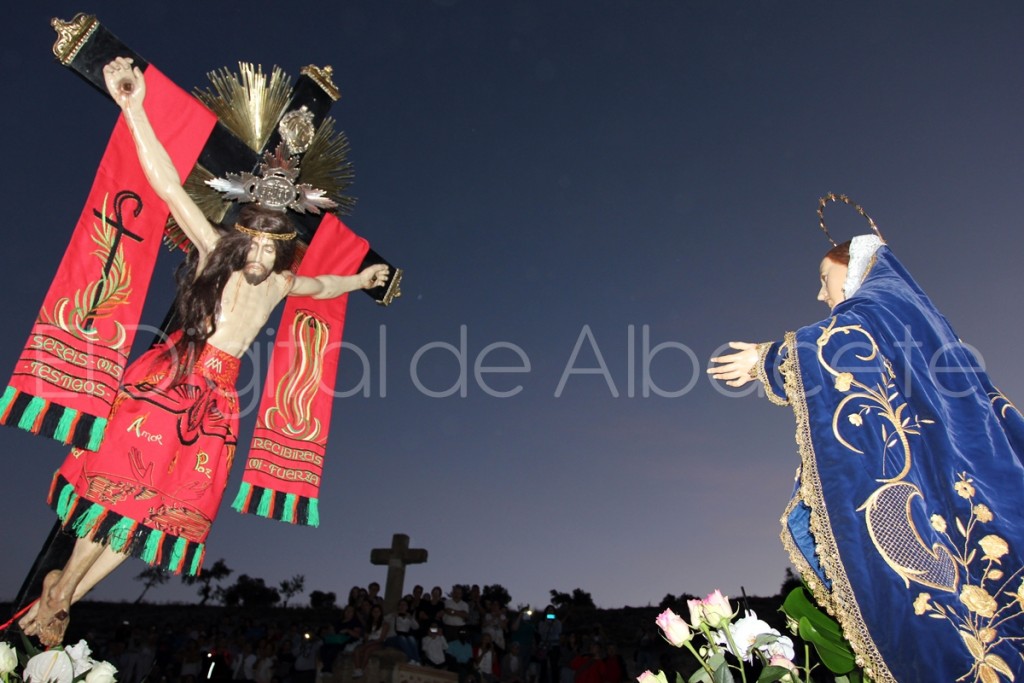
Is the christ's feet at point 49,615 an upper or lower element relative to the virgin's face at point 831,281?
lower

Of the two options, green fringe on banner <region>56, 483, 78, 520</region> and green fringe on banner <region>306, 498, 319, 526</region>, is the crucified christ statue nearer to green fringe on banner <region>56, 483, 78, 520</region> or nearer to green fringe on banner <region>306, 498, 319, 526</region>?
green fringe on banner <region>56, 483, 78, 520</region>

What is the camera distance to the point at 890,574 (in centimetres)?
219

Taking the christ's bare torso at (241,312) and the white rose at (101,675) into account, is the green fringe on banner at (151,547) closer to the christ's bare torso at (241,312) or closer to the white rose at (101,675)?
the christ's bare torso at (241,312)

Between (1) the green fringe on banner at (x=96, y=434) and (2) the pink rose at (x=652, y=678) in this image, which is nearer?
(2) the pink rose at (x=652, y=678)

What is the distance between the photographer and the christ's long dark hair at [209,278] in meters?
3.97

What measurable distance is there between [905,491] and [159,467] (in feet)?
11.1

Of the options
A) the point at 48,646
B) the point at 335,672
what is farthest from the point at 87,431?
the point at 335,672

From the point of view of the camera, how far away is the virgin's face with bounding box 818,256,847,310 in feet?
10.7

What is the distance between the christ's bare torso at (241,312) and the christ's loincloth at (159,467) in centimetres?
9

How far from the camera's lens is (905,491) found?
2.31m

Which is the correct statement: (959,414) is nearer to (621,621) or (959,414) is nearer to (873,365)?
(873,365)

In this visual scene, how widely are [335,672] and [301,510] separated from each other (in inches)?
148

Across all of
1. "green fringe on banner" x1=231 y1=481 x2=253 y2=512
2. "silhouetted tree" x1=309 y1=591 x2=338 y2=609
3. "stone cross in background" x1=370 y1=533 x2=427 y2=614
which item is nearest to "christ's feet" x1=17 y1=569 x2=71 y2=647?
"green fringe on banner" x1=231 y1=481 x2=253 y2=512

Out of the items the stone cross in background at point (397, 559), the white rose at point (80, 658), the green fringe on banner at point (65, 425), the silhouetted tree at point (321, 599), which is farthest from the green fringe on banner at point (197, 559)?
the silhouetted tree at point (321, 599)
